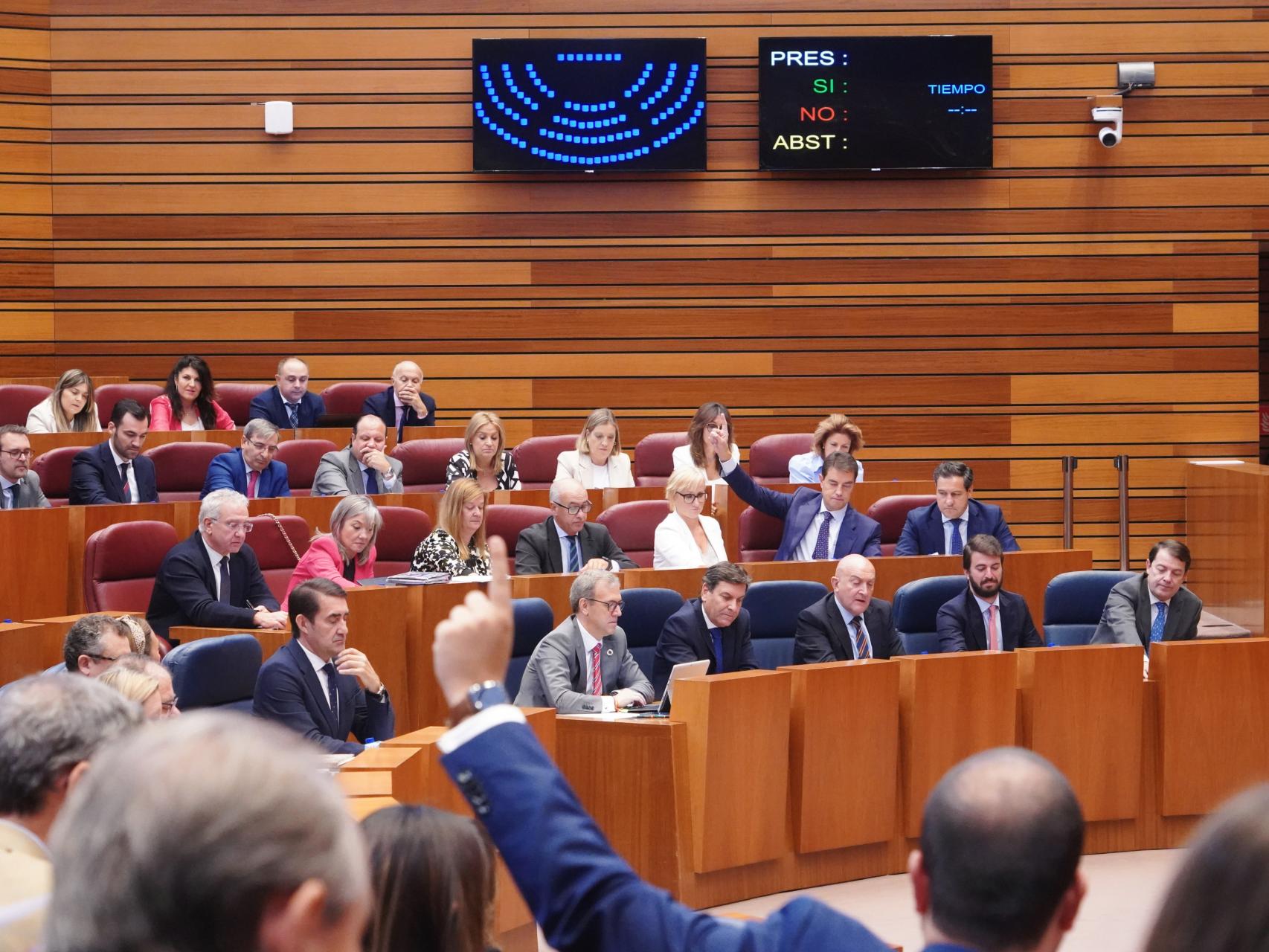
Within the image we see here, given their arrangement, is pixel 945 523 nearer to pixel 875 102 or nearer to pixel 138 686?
pixel 875 102

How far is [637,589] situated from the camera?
201 inches

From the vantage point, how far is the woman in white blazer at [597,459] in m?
Result: 6.91

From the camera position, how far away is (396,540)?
5.98m

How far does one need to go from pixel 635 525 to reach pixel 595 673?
1.75 m

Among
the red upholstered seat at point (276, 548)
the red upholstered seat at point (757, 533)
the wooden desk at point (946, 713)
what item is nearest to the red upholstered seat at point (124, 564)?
the red upholstered seat at point (276, 548)

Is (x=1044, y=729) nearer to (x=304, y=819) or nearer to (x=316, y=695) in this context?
(x=316, y=695)

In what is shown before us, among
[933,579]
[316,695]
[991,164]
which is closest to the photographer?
[316,695]

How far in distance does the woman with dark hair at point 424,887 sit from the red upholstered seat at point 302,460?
5.79 m


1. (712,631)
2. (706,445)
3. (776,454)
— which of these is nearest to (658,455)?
(776,454)

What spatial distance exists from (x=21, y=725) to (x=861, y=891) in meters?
3.46

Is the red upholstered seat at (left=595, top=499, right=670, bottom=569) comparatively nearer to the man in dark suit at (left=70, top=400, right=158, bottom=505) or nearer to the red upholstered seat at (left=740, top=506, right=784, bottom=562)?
the red upholstered seat at (left=740, top=506, right=784, bottom=562)

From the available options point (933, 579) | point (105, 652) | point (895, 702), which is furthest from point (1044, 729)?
point (105, 652)

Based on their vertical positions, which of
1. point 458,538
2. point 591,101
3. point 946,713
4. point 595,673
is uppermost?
point 591,101

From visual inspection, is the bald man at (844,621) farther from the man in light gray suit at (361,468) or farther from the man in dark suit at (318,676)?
the man in light gray suit at (361,468)
